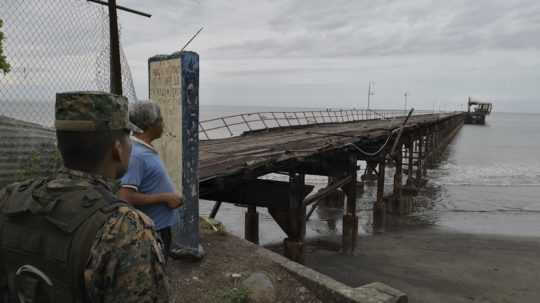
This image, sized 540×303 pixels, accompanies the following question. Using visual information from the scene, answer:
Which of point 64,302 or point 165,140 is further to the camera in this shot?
point 165,140

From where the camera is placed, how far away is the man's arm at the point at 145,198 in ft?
9.63

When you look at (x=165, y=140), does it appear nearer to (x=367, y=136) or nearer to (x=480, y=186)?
(x=367, y=136)

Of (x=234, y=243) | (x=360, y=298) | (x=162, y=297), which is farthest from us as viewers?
(x=234, y=243)

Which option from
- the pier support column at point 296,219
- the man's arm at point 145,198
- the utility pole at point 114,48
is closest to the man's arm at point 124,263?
the man's arm at point 145,198

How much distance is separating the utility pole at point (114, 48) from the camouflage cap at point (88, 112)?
3279 millimetres

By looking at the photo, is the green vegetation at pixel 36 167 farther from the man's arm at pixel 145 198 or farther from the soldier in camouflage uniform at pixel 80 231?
the soldier in camouflage uniform at pixel 80 231

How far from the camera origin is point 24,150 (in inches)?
181

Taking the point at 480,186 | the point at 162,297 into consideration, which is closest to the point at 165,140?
the point at 162,297

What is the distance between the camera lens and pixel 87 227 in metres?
1.33

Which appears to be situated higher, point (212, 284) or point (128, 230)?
point (128, 230)

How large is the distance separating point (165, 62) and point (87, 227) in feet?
11.1

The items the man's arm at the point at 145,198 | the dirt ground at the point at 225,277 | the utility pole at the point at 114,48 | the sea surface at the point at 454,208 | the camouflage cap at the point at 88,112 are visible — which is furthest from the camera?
the sea surface at the point at 454,208

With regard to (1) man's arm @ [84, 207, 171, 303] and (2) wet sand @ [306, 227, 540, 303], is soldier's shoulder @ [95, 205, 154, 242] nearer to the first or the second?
(1) man's arm @ [84, 207, 171, 303]

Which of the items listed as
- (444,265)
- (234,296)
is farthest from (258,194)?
(444,265)
